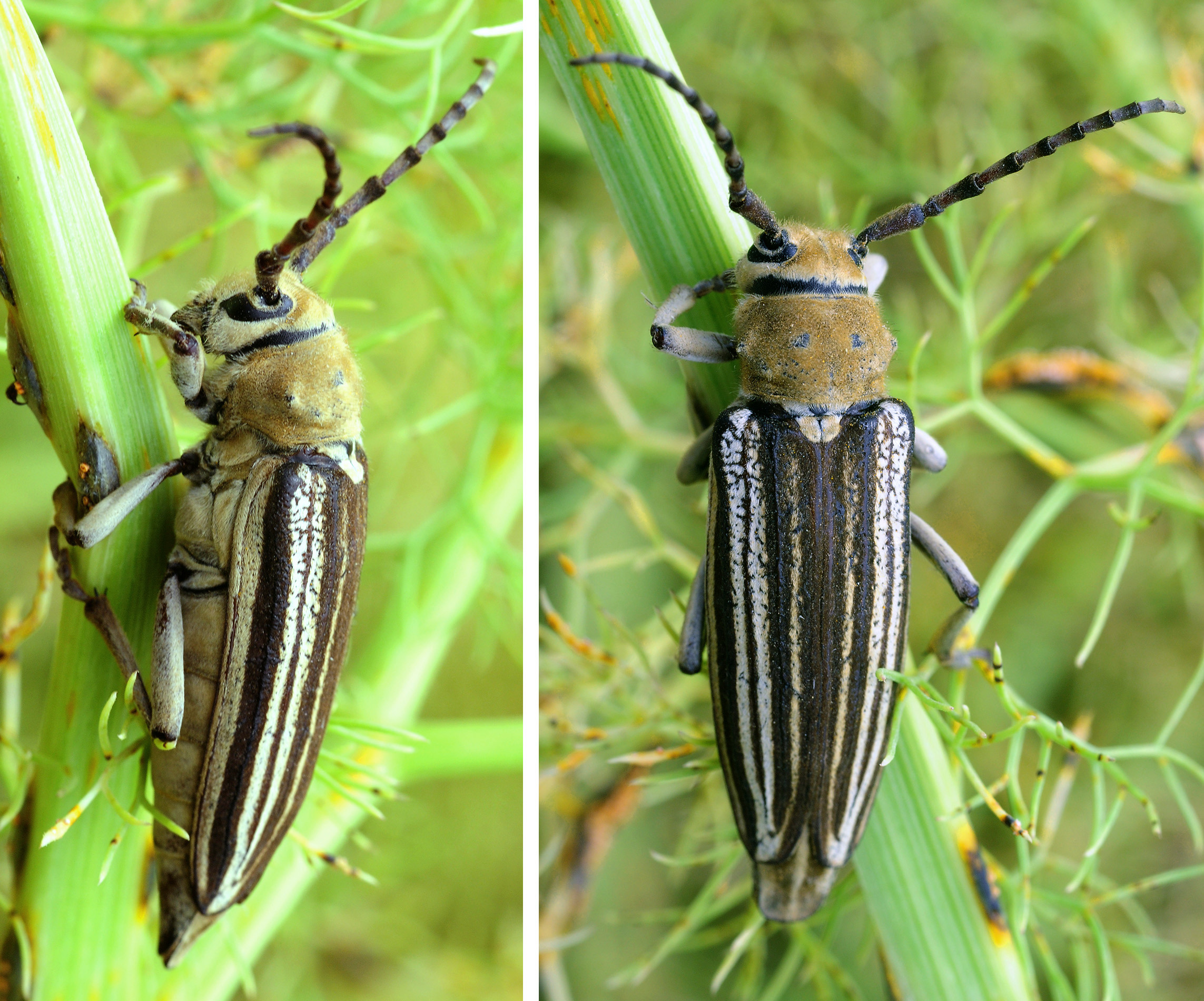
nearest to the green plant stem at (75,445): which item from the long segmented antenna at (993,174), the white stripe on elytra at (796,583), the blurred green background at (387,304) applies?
the blurred green background at (387,304)

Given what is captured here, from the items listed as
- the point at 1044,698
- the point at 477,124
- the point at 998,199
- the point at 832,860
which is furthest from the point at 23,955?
the point at 998,199

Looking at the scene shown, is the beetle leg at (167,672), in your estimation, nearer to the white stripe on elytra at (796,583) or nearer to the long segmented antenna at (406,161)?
the long segmented antenna at (406,161)

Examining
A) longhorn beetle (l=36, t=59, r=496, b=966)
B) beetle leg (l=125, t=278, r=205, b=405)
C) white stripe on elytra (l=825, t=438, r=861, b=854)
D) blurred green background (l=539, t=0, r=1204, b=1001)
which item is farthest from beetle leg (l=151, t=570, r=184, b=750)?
blurred green background (l=539, t=0, r=1204, b=1001)

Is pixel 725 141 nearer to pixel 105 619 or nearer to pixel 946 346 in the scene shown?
pixel 105 619

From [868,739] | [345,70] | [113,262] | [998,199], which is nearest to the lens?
[113,262]

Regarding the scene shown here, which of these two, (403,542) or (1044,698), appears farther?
(1044,698)

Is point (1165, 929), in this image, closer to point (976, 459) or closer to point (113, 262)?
point (976, 459)

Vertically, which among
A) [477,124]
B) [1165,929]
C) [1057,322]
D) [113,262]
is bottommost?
[1165,929]
